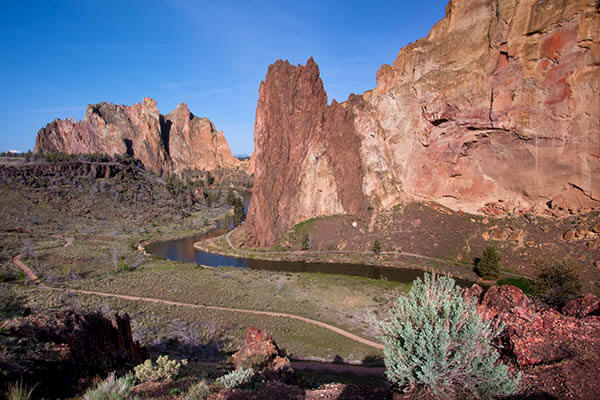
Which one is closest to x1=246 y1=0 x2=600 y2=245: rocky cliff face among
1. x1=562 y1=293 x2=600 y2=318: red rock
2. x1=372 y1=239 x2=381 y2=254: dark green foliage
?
x1=372 y1=239 x2=381 y2=254: dark green foliage

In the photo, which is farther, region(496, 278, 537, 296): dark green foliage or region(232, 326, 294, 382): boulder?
region(496, 278, 537, 296): dark green foliage

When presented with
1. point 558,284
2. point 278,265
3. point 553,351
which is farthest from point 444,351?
point 278,265

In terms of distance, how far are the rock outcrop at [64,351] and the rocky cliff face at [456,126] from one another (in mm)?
40069

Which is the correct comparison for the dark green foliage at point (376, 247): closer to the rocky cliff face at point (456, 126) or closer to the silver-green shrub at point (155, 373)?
the rocky cliff face at point (456, 126)

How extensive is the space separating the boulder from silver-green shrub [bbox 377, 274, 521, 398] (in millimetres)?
6125

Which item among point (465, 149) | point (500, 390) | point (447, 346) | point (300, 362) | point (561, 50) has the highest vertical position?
point (561, 50)

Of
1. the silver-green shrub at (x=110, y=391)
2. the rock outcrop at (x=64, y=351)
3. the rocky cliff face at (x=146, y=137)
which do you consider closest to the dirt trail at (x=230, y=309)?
the rock outcrop at (x=64, y=351)

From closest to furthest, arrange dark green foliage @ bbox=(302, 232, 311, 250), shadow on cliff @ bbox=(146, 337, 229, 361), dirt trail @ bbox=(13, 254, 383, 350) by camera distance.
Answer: shadow on cliff @ bbox=(146, 337, 229, 361) → dirt trail @ bbox=(13, 254, 383, 350) → dark green foliage @ bbox=(302, 232, 311, 250)

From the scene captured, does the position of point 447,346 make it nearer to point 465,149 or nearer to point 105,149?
point 465,149

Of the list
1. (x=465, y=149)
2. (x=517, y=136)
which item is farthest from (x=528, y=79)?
(x=465, y=149)

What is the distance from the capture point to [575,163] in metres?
37.0

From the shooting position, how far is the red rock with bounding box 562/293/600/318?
424 inches

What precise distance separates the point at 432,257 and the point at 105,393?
138 ft

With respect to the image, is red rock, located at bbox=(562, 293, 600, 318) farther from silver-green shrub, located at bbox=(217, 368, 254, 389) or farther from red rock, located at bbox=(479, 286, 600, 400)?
silver-green shrub, located at bbox=(217, 368, 254, 389)
